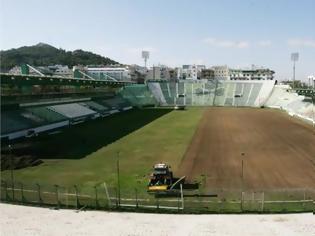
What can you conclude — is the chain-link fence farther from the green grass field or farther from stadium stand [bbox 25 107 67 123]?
stadium stand [bbox 25 107 67 123]

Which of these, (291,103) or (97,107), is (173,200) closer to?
(97,107)

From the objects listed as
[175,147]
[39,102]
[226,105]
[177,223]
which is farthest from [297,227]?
[226,105]

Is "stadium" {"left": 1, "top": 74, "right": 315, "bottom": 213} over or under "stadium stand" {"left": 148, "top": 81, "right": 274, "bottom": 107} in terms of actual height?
under

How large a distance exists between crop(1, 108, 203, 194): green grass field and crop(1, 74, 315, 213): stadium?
12 cm

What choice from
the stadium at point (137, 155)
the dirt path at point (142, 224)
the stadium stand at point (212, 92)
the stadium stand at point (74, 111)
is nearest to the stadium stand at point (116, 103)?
the stadium at point (137, 155)

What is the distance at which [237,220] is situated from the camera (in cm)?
2753

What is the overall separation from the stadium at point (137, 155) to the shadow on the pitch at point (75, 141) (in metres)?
0.14

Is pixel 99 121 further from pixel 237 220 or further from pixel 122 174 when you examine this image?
pixel 237 220

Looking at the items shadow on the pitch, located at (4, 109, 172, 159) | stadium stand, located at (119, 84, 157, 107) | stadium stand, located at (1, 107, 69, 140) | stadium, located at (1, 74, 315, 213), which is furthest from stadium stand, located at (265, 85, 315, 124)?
stadium stand, located at (1, 107, 69, 140)

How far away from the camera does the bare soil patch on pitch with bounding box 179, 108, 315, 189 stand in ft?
133

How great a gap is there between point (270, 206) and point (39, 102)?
202 ft

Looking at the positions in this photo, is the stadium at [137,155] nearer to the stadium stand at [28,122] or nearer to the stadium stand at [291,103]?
the stadium stand at [28,122]

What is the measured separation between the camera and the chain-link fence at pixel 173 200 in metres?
30.7

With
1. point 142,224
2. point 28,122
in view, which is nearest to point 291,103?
point 28,122
